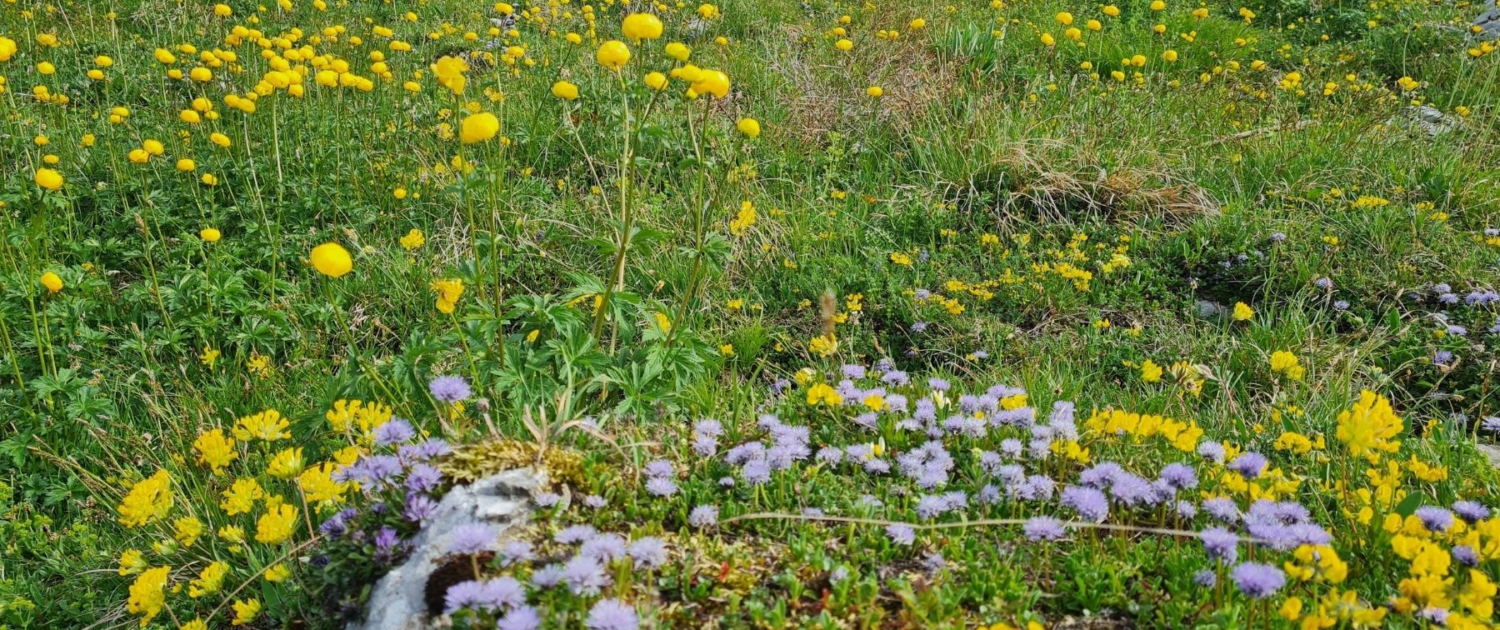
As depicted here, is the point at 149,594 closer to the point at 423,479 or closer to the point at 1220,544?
the point at 423,479

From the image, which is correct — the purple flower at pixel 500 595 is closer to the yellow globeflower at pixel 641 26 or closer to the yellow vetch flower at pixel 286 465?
the yellow vetch flower at pixel 286 465

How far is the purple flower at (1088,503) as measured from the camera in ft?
5.04

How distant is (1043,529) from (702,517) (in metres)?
0.57

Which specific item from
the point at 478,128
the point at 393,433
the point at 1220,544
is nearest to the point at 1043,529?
the point at 1220,544

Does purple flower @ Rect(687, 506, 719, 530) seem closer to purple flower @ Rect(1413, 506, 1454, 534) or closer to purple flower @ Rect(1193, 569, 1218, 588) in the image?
purple flower @ Rect(1193, 569, 1218, 588)

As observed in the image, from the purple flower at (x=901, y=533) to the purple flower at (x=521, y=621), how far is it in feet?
2.04

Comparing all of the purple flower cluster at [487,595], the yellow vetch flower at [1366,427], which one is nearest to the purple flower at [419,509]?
the purple flower cluster at [487,595]

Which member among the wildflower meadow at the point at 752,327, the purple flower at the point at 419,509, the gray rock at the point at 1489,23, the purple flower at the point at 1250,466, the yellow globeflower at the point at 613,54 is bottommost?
the gray rock at the point at 1489,23

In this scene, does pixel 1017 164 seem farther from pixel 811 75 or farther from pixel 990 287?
pixel 811 75

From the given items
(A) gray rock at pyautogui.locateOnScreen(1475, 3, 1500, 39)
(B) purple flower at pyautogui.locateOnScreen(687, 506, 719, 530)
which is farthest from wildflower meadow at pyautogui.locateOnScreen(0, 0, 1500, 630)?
(A) gray rock at pyautogui.locateOnScreen(1475, 3, 1500, 39)

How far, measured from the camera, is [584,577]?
1.23 m

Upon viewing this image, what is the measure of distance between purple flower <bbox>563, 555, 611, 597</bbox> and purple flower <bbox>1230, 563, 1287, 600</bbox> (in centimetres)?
89

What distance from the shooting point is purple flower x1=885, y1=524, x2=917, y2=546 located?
1.51m

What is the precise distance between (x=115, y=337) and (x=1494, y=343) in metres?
5.03
